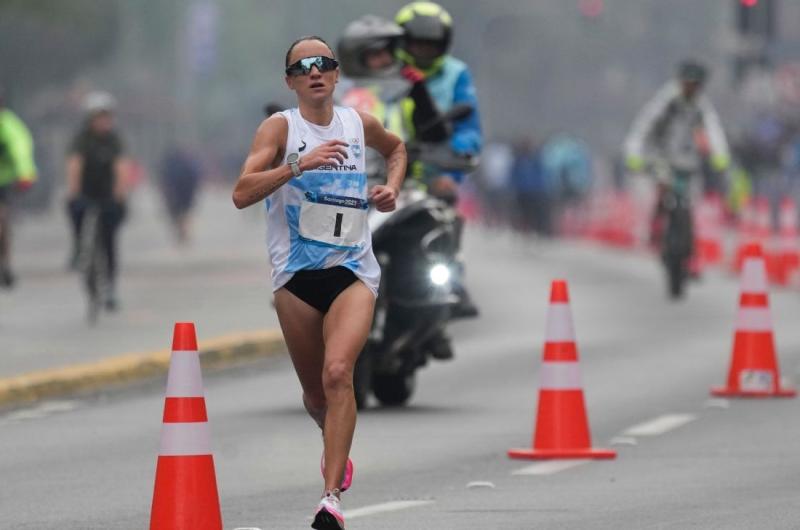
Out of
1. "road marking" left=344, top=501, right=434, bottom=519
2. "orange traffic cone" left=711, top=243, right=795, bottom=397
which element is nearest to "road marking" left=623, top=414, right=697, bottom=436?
"orange traffic cone" left=711, top=243, right=795, bottom=397

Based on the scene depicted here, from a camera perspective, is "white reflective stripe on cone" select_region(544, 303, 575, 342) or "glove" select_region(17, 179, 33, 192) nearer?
"white reflective stripe on cone" select_region(544, 303, 575, 342)

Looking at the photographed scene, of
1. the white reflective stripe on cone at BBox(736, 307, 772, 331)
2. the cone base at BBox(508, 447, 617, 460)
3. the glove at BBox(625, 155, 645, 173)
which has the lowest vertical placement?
the cone base at BBox(508, 447, 617, 460)

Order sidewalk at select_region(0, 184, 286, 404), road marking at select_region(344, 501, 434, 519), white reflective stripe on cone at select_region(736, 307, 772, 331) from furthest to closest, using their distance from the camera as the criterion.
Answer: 1. sidewalk at select_region(0, 184, 286, 404)
2. white reflective stripe on cone at select_region(736, 307, 772, 331)
3. road marking at select_region(344, 501, 434, 519)

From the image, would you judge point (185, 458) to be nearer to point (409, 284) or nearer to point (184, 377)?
point (184, 377)

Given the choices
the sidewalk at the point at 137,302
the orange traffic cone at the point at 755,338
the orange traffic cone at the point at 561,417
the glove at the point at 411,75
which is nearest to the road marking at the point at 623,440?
the orange traffic cone at the point at 561,417

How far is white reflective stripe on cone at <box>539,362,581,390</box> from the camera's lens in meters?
11.5

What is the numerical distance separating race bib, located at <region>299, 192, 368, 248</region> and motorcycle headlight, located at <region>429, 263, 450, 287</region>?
4709 mm

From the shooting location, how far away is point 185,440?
8.56m

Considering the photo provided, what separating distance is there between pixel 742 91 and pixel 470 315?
94.4 ft

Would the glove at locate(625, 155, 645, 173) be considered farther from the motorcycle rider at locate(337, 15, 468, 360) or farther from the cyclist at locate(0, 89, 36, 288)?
the motorcycle rider at locate(337, 15, 468, 360)

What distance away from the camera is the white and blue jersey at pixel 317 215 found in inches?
353

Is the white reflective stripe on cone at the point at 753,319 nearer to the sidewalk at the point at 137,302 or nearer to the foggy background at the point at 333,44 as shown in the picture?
the sidewalk at the point at 137,302

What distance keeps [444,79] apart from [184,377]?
6321 millimetres

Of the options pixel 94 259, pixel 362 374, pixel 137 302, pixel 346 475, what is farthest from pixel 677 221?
pixel 346 475
